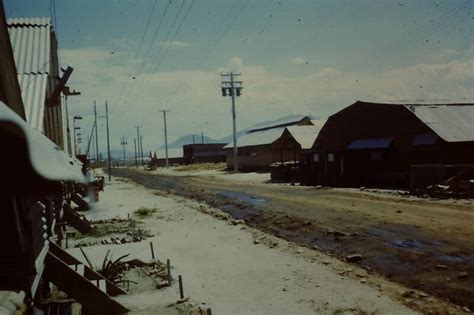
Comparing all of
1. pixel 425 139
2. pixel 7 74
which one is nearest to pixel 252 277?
pixel 7 74

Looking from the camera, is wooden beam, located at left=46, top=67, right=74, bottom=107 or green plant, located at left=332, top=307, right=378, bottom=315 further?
wooden beam, located at left=46, top=67, right=74, bottom=107

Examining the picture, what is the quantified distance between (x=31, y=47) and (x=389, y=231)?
1220 cm

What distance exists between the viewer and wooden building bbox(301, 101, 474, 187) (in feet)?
84.8

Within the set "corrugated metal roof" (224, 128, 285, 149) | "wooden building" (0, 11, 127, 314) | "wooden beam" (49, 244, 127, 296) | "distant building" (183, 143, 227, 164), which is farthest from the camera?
"distant building" (183, 143, 227, 164)

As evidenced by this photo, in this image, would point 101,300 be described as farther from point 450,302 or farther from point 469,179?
point 469,179

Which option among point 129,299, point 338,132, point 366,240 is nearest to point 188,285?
point 129,299

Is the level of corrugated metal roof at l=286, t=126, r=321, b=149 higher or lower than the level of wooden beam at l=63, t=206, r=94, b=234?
higher

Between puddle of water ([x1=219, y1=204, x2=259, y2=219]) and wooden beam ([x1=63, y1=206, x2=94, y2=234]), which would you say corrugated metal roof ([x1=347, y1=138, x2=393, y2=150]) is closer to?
puddle of water ([x1=219, y1=204, x2=259, y2=219])

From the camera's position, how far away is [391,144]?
94.1ft

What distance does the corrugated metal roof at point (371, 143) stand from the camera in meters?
28.8

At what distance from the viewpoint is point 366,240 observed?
12906 millimetres

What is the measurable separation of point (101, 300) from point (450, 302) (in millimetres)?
6562

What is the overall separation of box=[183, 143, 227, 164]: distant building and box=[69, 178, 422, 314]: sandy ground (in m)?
77.4

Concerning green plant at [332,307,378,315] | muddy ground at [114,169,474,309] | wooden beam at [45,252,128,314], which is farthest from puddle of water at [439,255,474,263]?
wooden beam at [45,252,128,314]
